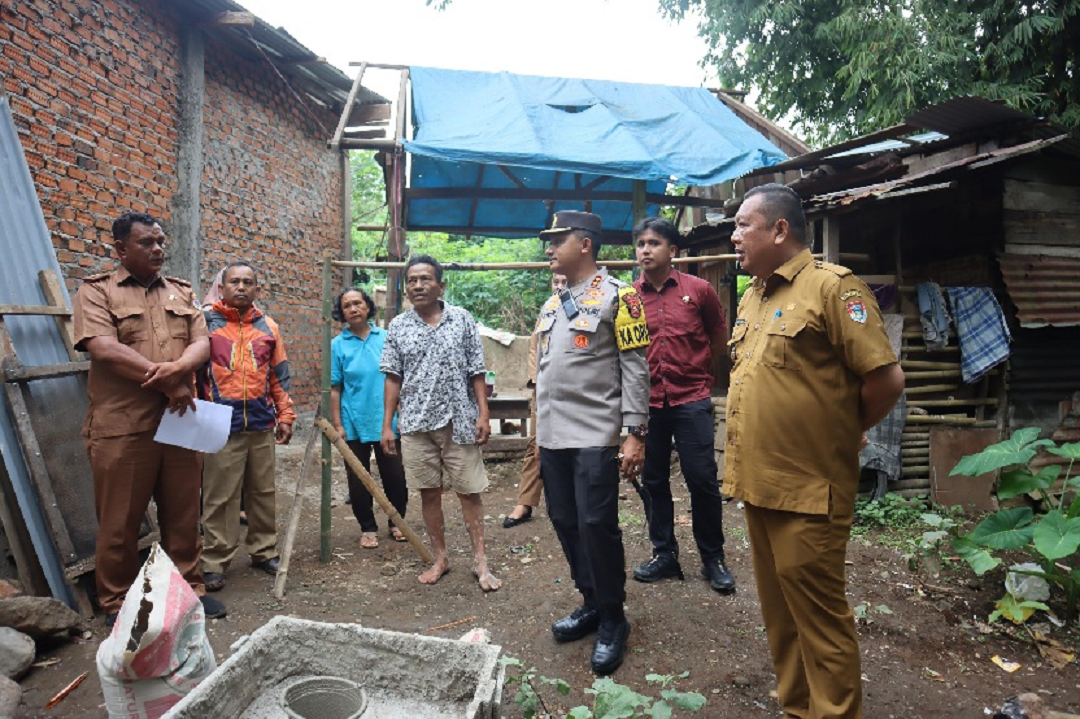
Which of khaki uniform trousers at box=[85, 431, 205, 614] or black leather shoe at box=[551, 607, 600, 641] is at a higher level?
khaki uniform trousers at box=[85, 431, 205, 614]

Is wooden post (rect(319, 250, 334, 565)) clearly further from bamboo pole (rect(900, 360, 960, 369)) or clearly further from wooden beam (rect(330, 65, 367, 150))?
bamboo pole (rect(900, 360, 960, 369))

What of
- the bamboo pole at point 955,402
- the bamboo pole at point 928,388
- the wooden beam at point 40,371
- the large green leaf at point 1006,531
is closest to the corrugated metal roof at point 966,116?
the bamboo pole at point 928,388

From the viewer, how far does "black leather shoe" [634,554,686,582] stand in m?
4.00

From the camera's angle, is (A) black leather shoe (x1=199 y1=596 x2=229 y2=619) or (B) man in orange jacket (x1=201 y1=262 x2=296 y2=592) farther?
(B) man in orange jacket (x1=201 y1=262 x2=296 y2=592)

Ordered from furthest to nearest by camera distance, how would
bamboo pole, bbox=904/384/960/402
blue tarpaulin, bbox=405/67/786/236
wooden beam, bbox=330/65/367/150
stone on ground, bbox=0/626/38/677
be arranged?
blue tarpaulin, bbox=405/67/786/236, wooden beam, bbox=330/65/367/150, bamboo pole, bbox=904/384/960/402, stone on ground, bbox=0/626/38/677

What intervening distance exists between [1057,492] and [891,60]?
5.82 meters

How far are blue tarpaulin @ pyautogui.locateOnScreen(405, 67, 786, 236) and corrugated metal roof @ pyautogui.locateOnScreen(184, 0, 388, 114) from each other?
973 millimetres

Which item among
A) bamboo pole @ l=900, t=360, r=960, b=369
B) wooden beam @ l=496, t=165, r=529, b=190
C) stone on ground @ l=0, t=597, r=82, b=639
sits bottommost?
stone on ground @ l=0, t=597, r=82, b=639

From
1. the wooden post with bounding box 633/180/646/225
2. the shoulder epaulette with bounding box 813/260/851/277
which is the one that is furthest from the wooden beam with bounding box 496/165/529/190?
the shoulder epaulette with bounding box 813/260/851/277

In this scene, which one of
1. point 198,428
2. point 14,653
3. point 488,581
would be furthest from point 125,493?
point 488,581

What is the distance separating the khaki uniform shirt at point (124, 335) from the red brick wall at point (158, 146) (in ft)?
6.43

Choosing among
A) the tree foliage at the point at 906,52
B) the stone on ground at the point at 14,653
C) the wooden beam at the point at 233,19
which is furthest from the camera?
the tree foliage at the point at 906,52

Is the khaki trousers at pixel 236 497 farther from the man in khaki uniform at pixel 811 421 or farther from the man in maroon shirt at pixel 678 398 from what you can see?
the man in khaki uniform at pixel 811 421

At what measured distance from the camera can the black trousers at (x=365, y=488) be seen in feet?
15.6
